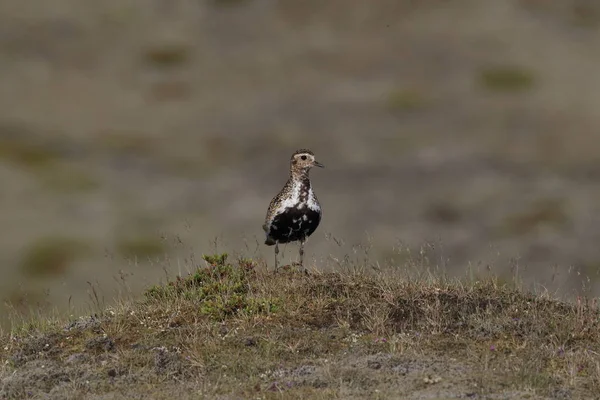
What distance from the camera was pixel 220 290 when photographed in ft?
47.9

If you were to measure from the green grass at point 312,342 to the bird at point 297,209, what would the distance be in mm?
1122

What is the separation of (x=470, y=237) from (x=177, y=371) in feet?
126

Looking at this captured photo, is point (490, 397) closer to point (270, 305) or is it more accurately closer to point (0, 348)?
point (270, 305)

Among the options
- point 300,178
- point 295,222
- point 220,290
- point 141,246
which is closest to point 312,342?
point 220,290

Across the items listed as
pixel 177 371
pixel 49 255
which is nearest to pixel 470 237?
pixel 49 255

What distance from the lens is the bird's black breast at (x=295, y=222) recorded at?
16281 millimetres

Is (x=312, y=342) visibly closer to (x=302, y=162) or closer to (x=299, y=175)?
(x=299, y=175)

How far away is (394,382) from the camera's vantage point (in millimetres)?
11523

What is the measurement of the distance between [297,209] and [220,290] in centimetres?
229

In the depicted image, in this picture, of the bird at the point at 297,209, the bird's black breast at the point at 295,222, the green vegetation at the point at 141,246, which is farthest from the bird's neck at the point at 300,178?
the green vegetation at the point at 141,246

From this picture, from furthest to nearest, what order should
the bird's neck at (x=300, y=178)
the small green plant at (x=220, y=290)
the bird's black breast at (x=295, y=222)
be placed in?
the bird's neck at (x=300, y=178), the bird's black breast at (x=295, y=222), the small green plant at (x=220, y=290)

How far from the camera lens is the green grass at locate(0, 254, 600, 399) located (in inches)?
457

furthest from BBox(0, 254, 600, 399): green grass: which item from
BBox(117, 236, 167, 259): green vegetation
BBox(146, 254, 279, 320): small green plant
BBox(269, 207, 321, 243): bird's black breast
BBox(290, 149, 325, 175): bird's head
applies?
BBox(117, 236, 167, 259): green vegetation

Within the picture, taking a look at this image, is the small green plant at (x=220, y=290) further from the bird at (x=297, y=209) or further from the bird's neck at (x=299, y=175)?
the bird's neck at (x=299, y=175)
